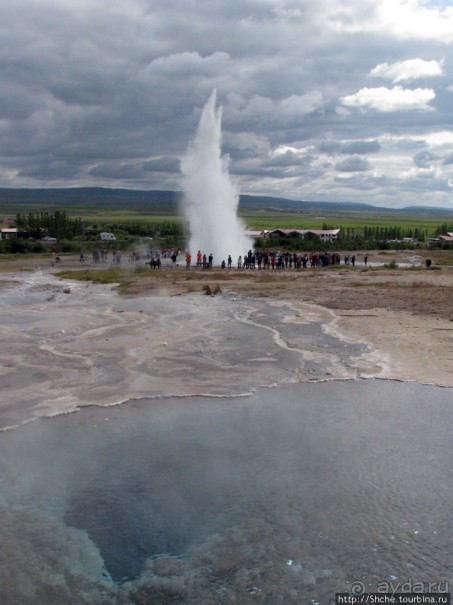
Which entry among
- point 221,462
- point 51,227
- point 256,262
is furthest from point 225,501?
point 51,227

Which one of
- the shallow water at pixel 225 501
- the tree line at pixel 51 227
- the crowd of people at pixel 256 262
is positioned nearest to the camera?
the shallow water at pixel 225 501

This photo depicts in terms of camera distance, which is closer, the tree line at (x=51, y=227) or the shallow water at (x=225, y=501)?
the shallow water at (x=225, y=501)

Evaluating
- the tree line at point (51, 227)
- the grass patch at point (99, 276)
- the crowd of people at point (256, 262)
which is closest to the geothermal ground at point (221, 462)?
the grass patch at point (99, 276)

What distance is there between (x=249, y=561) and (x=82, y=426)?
11.9ft

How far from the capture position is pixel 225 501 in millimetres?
6059

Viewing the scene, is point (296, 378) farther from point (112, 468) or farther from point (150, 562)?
point (150, 562)

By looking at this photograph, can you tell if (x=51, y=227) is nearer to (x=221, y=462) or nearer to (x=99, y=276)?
(x=99, y=276)

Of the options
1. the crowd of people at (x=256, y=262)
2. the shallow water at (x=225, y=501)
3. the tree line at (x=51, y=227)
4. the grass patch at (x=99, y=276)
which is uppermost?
the tree line at (x=51, y=227)

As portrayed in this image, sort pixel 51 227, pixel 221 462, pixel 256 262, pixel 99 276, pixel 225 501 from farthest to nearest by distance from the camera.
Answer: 1. pixel 51 227
2. pixel 256 262
3. pixel 99 276
4. pixel 221 462
5. pixel 225 501

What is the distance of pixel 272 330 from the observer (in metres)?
14.8

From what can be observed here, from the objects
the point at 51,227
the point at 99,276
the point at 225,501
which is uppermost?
the point at 51,227

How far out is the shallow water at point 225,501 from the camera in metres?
4.90

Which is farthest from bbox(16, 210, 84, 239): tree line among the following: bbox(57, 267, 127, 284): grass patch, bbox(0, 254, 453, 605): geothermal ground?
bbox(0, 254, 453, 605): geothermal ground

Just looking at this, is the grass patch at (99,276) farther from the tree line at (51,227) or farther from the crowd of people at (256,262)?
the tree line at (51,227)
